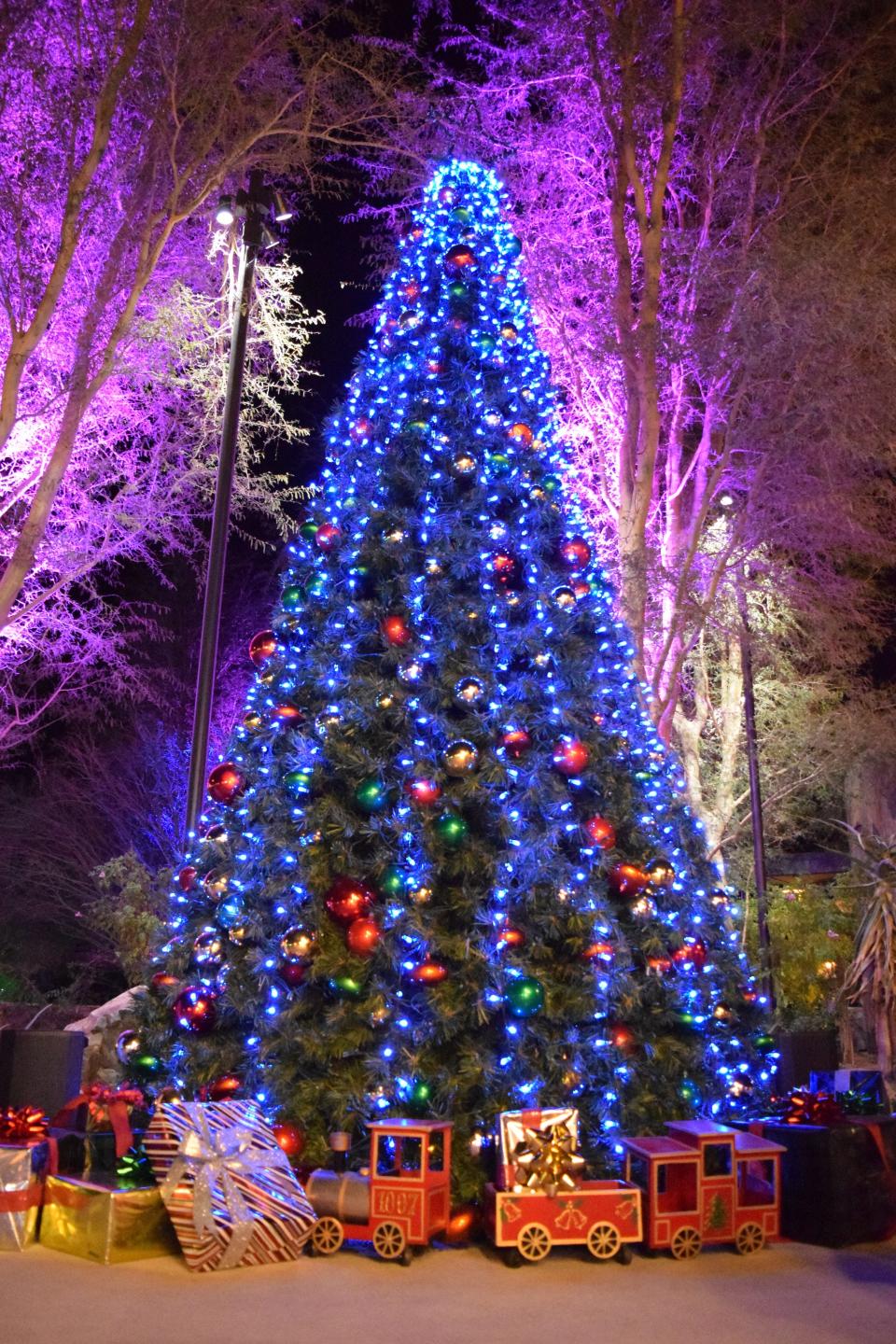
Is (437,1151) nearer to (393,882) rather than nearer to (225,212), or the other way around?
(393,882)

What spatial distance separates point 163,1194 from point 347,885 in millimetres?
1706

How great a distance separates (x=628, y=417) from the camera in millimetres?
11273

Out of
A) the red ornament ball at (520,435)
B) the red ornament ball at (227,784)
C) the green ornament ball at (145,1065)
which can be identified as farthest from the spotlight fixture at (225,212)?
the green ornament ball at (145,1065)

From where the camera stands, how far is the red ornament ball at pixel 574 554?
293 inches

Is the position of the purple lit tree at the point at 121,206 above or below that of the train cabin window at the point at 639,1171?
above

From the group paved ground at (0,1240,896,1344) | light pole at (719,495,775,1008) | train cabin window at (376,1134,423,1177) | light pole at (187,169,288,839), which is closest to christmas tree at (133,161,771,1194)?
train cabin window at (376,1134,423,1177)

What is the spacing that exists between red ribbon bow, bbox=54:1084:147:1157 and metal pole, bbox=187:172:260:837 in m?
1.66

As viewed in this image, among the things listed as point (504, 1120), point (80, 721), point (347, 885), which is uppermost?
point (80, 721)

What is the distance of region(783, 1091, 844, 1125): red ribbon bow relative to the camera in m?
6.49

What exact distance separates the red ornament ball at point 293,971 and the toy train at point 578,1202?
92cm

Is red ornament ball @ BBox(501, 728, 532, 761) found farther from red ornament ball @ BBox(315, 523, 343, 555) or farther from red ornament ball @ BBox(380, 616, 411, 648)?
red ornament ball @ BBox(315, 523, 343, 555)

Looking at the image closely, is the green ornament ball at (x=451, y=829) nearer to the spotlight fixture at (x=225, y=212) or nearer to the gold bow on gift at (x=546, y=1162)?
the gold bow on gift at (x=546, y=1162)

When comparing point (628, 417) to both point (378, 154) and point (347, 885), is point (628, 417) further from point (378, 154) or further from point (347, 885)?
point (347, 885)

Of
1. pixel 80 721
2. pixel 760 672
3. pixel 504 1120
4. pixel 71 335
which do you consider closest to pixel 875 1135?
pixel 504 1120
